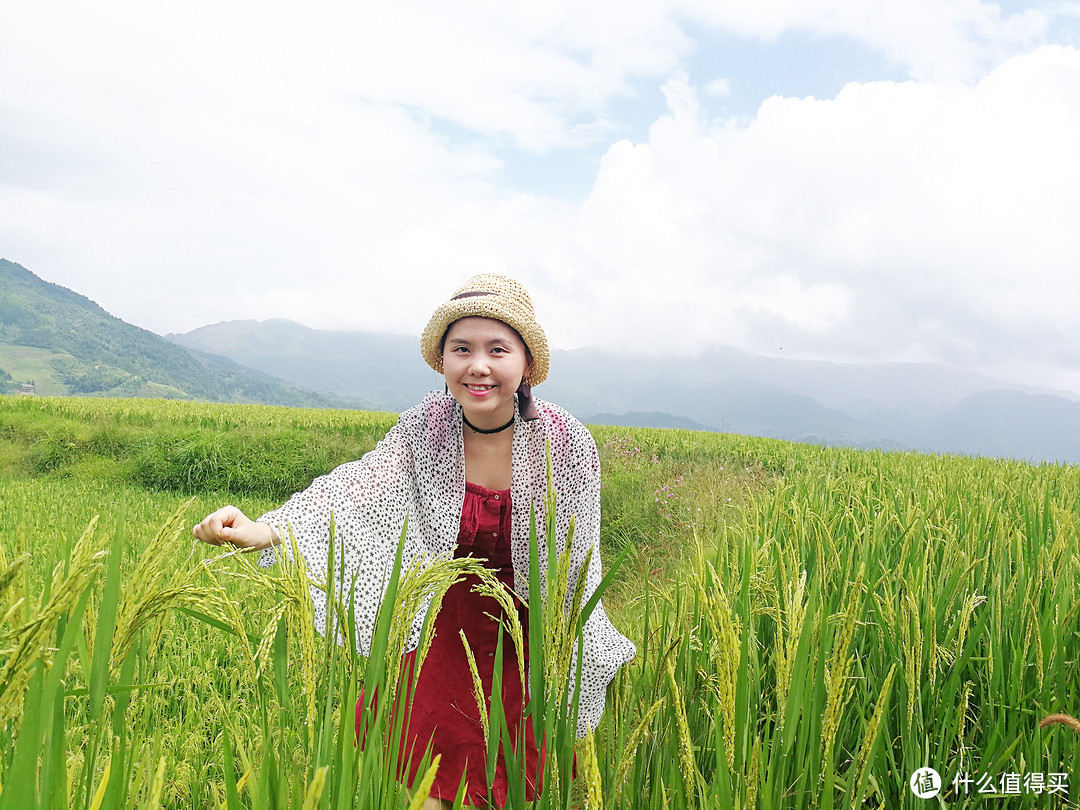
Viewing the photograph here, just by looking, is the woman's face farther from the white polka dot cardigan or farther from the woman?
the white polka dot cardigan

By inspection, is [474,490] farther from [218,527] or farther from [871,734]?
[871,734]

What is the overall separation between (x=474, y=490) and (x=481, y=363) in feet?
1.98

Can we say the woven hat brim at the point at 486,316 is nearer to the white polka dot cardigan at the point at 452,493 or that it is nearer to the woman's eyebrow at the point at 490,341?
the woman's eyebrow at the point at 490,341

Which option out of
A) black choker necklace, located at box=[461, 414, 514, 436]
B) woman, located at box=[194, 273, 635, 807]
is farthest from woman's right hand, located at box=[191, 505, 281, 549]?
black choker necklace, located at box=[461, 414, 514, 436]

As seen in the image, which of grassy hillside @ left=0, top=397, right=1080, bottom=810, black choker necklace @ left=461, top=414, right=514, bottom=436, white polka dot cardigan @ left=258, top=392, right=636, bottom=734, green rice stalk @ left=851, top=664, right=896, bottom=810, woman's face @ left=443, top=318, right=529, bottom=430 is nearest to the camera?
grassy hillside @ left=0, top=397, right=1080, bottom=810

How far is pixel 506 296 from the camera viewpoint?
107 inches

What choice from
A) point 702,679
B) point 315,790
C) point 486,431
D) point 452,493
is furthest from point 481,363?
point 315,790

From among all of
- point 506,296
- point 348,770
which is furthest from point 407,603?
point 506,296

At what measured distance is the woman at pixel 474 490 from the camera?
2.60 metres

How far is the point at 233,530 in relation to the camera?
1556mm

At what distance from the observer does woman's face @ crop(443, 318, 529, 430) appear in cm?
263

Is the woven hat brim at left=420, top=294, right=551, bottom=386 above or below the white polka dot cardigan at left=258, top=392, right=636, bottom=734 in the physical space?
above

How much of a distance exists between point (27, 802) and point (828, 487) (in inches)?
162

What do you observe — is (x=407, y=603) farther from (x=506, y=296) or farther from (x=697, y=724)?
(x=506, y=296)
